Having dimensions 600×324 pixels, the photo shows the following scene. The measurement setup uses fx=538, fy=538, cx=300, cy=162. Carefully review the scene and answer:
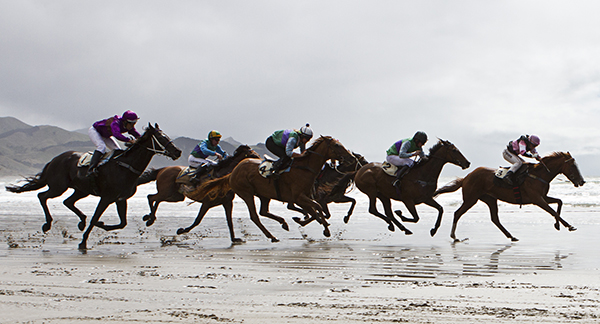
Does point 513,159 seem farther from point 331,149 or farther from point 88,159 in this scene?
point 88,159

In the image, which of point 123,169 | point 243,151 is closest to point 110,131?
point 123,169

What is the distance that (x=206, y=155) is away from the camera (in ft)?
44.7

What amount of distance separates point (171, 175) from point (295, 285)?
30.9 ft

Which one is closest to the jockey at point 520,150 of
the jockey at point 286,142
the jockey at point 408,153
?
the jockey at point 408,153

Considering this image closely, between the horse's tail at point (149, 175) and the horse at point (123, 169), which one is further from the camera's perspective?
the horse's tail at point (149, 175)

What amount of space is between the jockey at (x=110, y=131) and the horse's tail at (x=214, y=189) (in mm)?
2327

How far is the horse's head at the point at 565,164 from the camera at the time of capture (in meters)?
12.1

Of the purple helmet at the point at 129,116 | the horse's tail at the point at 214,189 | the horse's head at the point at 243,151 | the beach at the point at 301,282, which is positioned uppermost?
the purple helmet at the point at 129,116

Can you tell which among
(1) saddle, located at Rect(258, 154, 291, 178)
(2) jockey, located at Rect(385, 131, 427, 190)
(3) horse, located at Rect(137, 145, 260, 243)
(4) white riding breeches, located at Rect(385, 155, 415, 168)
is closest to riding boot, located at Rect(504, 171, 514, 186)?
(2) jockey, located at Rect(385, 131, 427, 190)

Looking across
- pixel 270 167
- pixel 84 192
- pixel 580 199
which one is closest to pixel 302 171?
pixel 270 167

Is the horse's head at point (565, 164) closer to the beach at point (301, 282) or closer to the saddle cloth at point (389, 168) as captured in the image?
Result: the beach at point (301, 282)

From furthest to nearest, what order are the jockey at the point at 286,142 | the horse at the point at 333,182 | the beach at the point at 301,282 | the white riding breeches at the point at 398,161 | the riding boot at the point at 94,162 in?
the horse at the point at 333,182
the white riding breeches at the point at 398,161
the jockey at the point at 286,142
the riding boot at the point at 94,162
the beach at the point at 301,282

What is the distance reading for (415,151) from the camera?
12281 millimetres

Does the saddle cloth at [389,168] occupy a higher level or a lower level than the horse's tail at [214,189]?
higher
